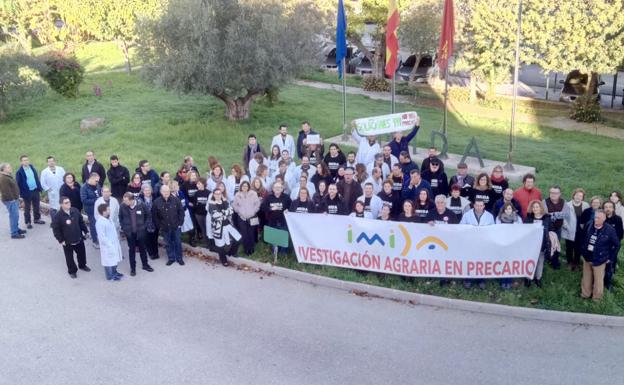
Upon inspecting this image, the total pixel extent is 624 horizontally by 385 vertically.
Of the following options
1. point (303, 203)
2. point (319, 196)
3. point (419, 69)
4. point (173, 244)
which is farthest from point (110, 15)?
point (303, 203)

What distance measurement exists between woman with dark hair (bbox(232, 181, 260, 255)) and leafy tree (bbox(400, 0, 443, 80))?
20874 millimetres

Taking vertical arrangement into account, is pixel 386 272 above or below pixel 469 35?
below

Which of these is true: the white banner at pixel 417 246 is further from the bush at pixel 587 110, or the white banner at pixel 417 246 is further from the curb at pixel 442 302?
the bush at pixel 587 110

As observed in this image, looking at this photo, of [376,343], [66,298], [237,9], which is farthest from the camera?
[237,9]

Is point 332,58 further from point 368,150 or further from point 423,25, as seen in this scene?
point 368,150

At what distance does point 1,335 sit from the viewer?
919cm

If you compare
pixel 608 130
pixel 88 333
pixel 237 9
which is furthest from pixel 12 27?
pixel 88 333

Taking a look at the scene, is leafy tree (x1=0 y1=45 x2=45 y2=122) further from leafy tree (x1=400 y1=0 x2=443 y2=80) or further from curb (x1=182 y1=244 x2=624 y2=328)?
curb (x1=182 y1=244 x2=624 y2=328)

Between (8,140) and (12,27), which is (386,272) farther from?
(12,27)

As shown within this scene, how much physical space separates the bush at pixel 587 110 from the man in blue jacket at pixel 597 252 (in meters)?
18.3

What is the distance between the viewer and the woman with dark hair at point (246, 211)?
38.0 ft

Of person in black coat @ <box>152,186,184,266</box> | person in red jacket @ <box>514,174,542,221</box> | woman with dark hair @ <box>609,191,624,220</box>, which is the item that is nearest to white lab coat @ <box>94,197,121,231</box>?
person in black coat @ <box>152,186,184,266</box>

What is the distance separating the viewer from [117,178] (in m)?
12.9

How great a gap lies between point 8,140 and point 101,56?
2347 centimetres
